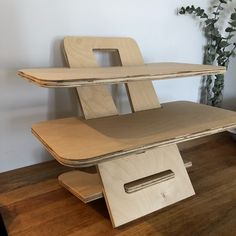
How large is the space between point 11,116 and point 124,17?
555 millimetres

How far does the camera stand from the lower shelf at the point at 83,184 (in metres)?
0.86

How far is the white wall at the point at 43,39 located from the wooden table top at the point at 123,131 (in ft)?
0.62

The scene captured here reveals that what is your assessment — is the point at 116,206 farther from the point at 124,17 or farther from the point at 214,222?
the point at 124,17

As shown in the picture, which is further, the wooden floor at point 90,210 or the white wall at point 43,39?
the white wall at point 43,39

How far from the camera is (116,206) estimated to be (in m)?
0.80

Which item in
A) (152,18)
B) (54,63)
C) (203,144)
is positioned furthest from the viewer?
(203,144)

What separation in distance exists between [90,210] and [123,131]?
10.0 inches

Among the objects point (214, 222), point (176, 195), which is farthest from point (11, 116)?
point (214, 222)

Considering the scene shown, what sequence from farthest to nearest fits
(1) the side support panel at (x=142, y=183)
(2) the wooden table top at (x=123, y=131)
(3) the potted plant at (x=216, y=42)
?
1. (3) the potted plant at (x=216, y=42)
2. (1) the side support panel at (x=142, y=183)
3. (2) the wooden table top at (x=123, y=131)

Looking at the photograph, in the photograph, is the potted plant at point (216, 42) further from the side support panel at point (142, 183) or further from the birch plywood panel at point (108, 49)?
the side support panel at point (142, 183)

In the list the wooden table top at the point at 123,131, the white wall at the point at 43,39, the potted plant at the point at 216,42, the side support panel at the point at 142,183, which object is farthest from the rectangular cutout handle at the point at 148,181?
the potted plant at the point at 216,42

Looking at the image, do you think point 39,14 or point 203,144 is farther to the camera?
point 203,144

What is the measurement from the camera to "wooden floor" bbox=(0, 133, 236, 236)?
77cm

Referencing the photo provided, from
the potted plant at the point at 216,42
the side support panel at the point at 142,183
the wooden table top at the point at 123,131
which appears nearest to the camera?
the wooden table top at the point at 123,131
